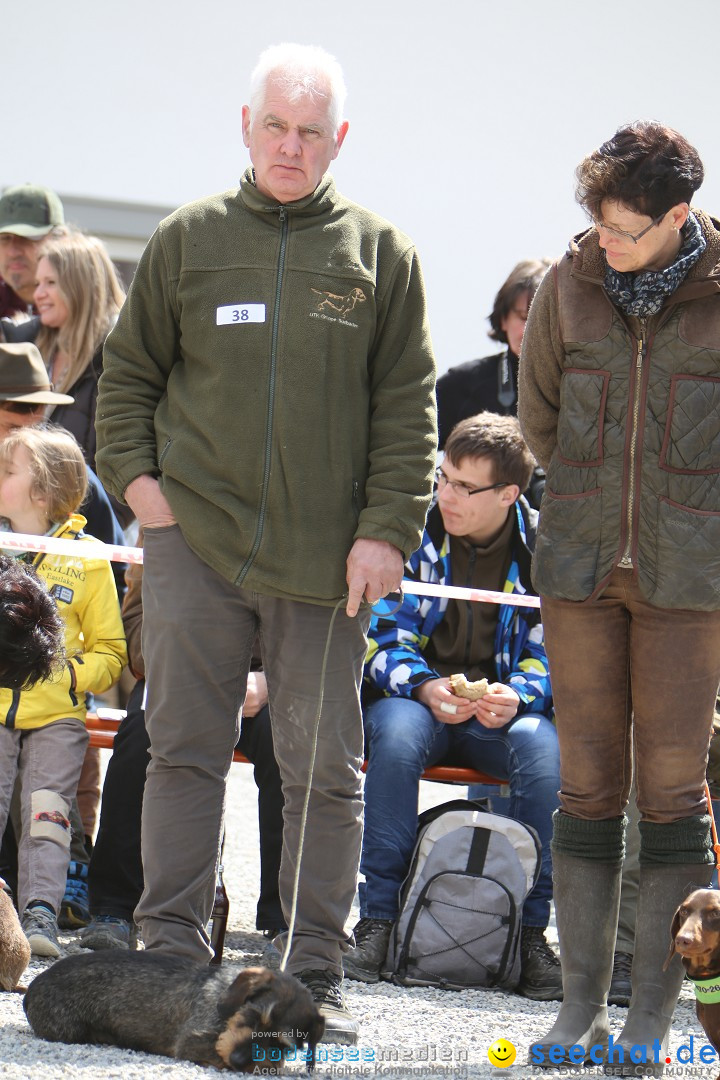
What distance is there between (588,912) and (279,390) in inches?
54.9

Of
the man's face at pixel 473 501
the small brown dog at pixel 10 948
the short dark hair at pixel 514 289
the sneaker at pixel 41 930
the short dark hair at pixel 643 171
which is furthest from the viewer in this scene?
the short dark hair at pixel 514 289

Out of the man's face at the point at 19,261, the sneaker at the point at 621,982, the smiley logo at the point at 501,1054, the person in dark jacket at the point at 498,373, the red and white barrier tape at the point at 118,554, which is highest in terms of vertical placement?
the man's face at the point at 19,261

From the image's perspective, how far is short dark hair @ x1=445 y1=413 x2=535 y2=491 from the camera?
15.9 ft

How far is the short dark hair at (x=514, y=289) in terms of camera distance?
18.3 ft

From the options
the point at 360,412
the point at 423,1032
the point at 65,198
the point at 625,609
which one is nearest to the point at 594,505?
the point at 625,609

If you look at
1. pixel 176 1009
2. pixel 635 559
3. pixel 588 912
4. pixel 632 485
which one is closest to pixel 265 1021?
pixel 176 1009

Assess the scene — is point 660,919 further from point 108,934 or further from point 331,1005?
point 108,934

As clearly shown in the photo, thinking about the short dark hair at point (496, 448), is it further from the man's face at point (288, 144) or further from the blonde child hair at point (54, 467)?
the man's face at point (288, 144)

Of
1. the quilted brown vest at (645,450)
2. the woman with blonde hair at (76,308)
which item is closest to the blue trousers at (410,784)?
the quilted brown vest at (645,450)

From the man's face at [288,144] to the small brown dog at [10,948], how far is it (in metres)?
1.83


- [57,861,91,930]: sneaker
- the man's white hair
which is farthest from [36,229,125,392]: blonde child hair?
the man's white hair

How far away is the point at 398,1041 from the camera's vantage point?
11.1 feet

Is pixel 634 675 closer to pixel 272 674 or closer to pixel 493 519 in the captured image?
pixel 272 674

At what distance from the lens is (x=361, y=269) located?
3.38 m
